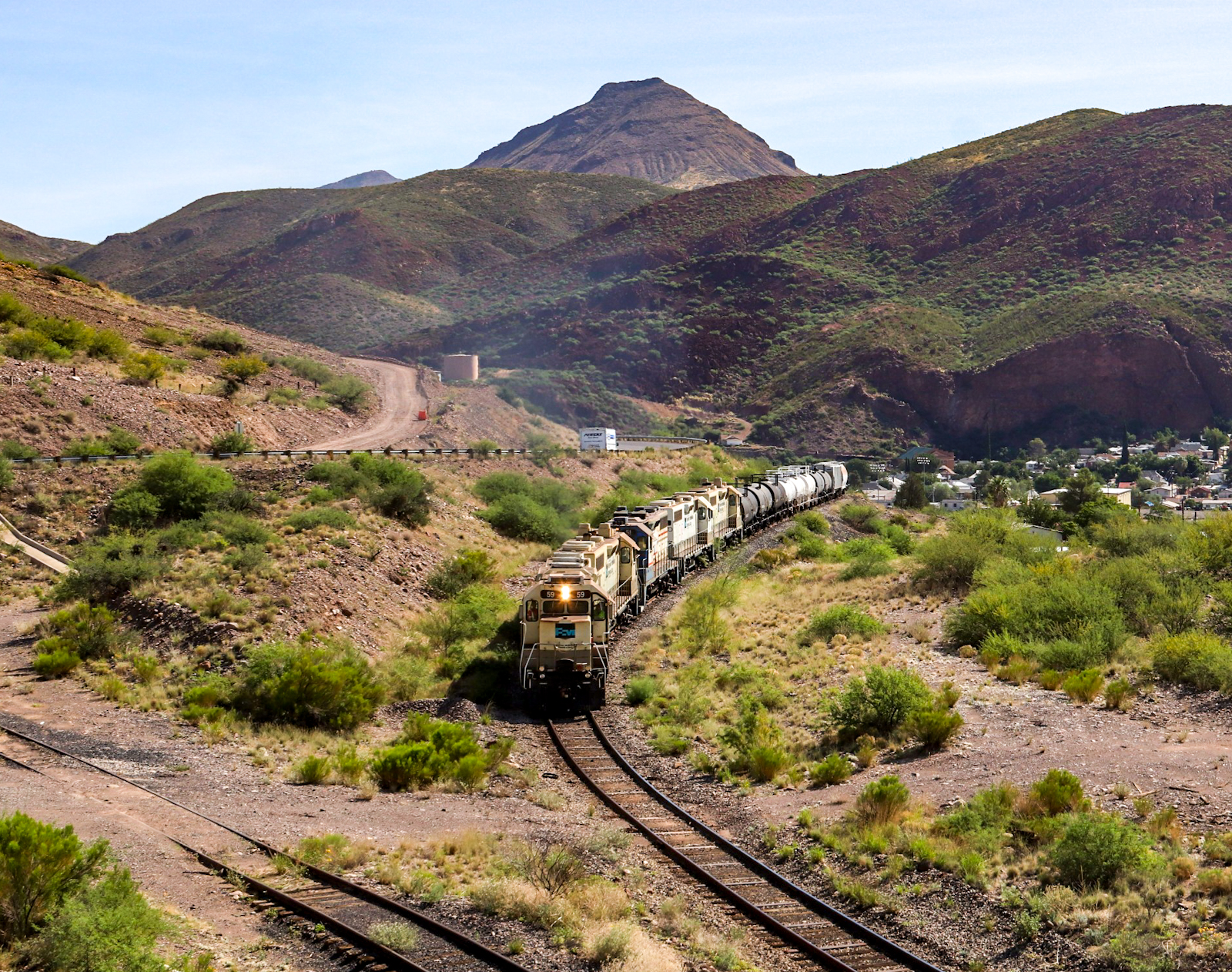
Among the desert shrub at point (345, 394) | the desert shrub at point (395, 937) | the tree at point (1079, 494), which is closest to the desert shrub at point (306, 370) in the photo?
the desert shrub at point (345, 394)

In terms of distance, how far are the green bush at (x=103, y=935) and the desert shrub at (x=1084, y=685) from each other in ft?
54.7

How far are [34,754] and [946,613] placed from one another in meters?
22.9

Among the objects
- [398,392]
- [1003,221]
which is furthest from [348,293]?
[1003,221]

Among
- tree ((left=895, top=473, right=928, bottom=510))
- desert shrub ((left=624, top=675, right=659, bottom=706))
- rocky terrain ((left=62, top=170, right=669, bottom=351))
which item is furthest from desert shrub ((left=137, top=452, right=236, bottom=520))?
rocky terrain ((left=62, top=170, right=669, bottom=351))

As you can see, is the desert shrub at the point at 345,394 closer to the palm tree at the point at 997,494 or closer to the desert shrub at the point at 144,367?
the desert shrub at the point at 144,367

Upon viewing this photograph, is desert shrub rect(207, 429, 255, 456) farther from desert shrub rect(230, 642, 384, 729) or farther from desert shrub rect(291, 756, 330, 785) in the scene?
desert shrub rect(291, 756, 330, 785)

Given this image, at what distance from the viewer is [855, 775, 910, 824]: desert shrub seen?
52.5 feet

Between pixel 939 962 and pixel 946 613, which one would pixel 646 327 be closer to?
pixel 946 613

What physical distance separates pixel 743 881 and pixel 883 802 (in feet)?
8.94

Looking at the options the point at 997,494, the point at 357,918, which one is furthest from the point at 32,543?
the point at 997,494

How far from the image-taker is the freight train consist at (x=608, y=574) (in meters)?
23.6

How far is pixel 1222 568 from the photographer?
30.3m

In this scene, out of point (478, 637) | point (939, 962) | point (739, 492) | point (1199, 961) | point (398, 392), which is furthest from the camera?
point (398, 392)

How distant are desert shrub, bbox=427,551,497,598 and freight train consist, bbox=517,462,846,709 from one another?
459 cm
